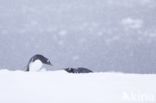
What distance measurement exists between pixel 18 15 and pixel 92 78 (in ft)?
4.97

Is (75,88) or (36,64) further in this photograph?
(36,64)

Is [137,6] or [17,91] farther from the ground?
[137,6]

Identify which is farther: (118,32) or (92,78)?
(118,32)

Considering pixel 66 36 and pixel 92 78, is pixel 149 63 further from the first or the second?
pixel 92 78

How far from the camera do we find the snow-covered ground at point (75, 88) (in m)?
0.96

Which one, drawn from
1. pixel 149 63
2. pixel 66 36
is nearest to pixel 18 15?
pixel 66 36

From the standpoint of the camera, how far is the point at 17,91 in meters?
0.97

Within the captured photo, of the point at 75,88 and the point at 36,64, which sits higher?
the point at 36,64

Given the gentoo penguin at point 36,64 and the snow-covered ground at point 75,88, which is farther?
the gentoo penguin at point 36,64

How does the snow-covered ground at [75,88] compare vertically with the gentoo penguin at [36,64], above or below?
below

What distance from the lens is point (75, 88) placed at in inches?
38.5

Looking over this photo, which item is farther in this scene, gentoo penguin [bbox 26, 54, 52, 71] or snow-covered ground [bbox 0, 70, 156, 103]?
gentoo penguin [bbox 26, 54, 52, 71]

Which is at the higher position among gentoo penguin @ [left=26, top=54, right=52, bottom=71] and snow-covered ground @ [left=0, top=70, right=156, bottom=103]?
gentoo penguin @ [left=26, top=54, right=52, bottom=71]

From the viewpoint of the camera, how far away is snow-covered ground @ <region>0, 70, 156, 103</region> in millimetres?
955
